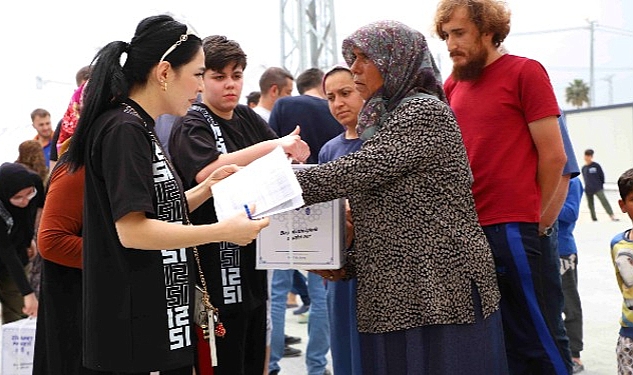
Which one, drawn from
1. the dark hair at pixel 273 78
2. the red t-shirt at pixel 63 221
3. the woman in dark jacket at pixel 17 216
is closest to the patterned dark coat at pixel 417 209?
the red t-shirt at pixel 63 221

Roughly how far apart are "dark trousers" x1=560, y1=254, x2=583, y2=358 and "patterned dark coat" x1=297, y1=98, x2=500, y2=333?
8.16 feet

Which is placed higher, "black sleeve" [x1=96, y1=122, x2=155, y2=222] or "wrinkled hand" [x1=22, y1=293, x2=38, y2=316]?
"black sleeve" [x1=96, y1=122, x2=155, y2=222]

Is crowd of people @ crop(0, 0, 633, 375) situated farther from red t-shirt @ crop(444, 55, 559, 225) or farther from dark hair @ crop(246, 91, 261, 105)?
dark hair @ crop(246, 91, 261, 105)

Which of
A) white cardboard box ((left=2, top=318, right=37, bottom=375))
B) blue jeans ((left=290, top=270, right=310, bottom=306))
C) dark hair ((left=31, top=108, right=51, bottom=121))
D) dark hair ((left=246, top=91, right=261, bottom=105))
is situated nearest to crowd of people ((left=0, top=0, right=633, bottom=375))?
white cardboard box ((left=2, top=318, right=37, bottom=375))

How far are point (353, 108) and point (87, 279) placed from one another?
1.55m

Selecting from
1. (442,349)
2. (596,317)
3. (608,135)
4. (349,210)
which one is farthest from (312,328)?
(608,135)

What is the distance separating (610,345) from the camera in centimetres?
504

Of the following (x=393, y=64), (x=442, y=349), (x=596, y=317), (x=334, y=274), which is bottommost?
(x=596, y=317)

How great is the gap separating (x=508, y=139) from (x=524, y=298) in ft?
1.87

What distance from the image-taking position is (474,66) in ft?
9.27

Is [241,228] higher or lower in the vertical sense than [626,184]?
higher

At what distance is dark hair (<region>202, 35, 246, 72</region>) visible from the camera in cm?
297

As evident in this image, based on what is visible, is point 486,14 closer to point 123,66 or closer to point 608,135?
point 123,66

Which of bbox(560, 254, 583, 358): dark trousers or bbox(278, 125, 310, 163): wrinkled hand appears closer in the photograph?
bbox(278, 125, 310, 163): wrinkled hand
